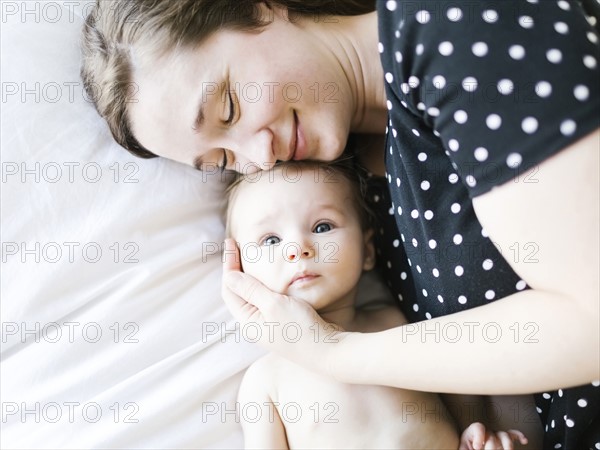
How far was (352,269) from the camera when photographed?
3.94 feet

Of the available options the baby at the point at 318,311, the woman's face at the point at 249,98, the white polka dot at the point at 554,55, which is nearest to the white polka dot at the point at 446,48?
the white polka dot at the point at 554,55

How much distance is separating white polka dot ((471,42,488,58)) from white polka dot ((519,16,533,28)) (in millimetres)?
47

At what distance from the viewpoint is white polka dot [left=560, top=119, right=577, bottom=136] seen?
2.39 feet

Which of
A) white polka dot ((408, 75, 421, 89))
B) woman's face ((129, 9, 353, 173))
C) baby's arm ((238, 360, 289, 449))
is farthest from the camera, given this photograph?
baby's arm ((238, 360, 289, 449))

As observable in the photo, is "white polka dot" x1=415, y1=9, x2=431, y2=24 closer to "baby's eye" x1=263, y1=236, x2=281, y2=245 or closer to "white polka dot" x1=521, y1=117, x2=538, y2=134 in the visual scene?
"white polka dot" x1=521, y1=117, x2=538, y2=134

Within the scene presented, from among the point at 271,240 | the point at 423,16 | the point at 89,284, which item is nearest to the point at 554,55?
the point at 423,16

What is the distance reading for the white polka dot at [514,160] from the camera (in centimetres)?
75

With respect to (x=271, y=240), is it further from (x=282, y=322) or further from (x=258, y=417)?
(x=258, y=417)

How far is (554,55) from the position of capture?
75 centimetres

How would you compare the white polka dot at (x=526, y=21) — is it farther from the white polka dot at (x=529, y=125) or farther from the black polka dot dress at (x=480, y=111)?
the white polka dot at (x=529, y=125)

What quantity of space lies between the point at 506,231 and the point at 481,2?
0.27 m

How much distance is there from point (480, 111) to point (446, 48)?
0.29ft

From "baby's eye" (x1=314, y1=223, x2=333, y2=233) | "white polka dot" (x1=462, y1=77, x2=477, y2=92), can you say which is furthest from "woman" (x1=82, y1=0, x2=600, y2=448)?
"baby's eye" (x1=314, y1=223, x2=333, y2=233)

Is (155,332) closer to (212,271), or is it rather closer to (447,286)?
(212,271)
